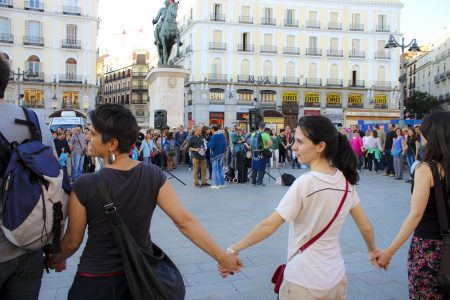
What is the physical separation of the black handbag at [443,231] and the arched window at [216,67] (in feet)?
→ 165

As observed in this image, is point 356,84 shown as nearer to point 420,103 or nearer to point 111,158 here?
point 420,103

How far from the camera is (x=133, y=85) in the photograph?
83000 mm

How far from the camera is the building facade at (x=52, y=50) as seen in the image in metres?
47.7

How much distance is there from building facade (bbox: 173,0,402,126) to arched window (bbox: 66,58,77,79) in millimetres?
12608

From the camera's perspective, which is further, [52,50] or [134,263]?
[52,50]

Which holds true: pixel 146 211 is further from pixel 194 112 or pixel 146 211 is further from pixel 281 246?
pixel 194 112

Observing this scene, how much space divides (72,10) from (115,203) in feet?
172

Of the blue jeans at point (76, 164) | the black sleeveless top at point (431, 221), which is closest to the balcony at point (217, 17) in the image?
the blue jeans at point (76, 164)

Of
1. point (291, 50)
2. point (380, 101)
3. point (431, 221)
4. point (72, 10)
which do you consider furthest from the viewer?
point (380, 101)

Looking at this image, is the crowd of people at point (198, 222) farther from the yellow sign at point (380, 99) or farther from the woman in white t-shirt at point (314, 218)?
the yellow sign at point (380, 99)

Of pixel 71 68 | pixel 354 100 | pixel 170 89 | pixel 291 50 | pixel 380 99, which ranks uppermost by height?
pixel 291 50

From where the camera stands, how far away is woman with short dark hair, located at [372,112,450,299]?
2.93 meters

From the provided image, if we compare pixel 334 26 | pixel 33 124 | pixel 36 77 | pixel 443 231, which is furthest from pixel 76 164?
pixel 334 26

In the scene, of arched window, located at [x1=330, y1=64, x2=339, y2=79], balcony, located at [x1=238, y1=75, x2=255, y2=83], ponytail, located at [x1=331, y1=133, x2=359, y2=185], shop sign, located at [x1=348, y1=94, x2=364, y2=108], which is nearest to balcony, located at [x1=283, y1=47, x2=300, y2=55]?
arched window, located at [x1=330, y1=64, x2=339, y2=79]
